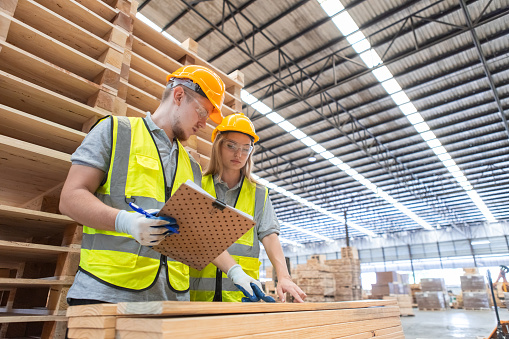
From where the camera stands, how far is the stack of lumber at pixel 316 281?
1237cm

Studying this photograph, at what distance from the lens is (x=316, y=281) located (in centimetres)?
1249

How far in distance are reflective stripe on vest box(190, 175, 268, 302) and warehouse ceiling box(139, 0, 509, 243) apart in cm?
761

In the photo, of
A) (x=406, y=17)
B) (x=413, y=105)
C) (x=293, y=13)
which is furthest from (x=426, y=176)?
(x=293, y=13)

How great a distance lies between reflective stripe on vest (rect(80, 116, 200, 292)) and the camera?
1428 millimetres

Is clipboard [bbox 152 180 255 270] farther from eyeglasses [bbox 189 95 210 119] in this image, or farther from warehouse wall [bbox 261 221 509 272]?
warehouse wall [bbox 261 221 509 272]

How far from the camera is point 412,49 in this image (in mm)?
10250

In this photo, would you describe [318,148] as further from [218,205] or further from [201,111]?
[218,205]

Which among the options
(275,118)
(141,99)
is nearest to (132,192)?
(141,99)

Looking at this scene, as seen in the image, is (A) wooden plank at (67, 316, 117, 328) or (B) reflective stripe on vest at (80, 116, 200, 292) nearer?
(A) wooden plank at (67, 316, 117, 328)

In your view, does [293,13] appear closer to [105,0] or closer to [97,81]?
[105,0]

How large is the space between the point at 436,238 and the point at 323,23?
2651 centimetres

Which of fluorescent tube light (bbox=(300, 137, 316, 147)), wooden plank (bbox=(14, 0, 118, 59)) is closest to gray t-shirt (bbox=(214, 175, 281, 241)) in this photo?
wooden plank (bbox=(14, 0, 118, 59))

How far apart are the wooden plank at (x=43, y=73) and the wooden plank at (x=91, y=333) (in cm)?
195

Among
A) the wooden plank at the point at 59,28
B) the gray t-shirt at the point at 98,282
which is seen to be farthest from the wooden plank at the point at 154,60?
the gray t-shirt at the point at 98,282
